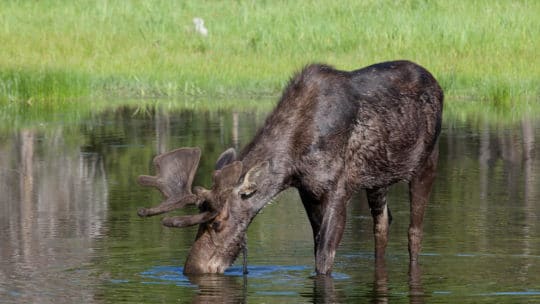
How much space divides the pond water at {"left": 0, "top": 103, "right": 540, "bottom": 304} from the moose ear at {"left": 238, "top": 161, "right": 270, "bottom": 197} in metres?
0.70

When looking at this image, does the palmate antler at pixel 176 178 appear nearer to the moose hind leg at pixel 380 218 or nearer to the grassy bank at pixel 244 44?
the moose hind leg at pixel 380 218

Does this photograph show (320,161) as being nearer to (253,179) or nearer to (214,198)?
(253,179)

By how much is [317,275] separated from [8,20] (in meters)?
26.1

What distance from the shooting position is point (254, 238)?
1328 cm

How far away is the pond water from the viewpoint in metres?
10.7

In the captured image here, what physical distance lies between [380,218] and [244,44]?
2163 cm

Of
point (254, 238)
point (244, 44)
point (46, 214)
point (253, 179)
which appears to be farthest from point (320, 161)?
point (244, 44)

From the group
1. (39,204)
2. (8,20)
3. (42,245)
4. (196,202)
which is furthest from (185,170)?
(8,20)

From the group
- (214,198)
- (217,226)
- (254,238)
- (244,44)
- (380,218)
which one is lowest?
(254,238)

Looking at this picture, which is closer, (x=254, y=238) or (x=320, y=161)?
(x=320, y=161)

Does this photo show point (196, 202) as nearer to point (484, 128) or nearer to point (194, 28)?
point (484, 128)

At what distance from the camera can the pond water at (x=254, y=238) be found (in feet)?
35.2

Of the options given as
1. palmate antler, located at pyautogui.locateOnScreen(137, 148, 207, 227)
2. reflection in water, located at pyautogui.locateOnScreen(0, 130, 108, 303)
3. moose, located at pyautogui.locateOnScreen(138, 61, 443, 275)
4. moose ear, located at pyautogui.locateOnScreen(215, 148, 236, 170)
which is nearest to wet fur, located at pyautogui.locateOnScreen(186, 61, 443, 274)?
moose, located at pyautogui.locateOnScreen(138, 61, 443, 275)

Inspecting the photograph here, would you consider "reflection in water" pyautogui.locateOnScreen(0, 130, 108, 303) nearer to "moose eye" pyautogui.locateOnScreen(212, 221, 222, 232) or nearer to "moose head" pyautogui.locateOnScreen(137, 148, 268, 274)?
"moose head" pyautogui.locateOnScreen(137, 148, 268, 274)
